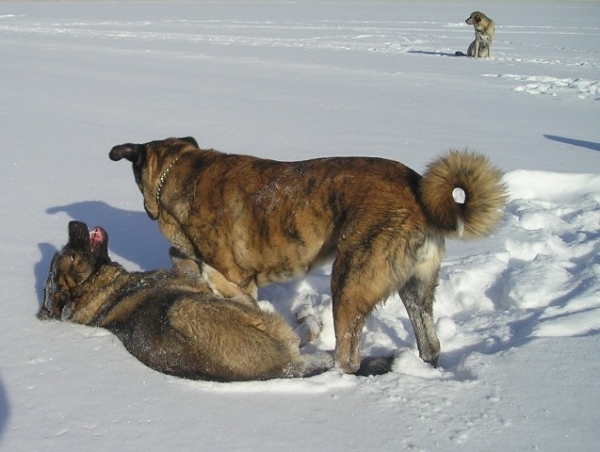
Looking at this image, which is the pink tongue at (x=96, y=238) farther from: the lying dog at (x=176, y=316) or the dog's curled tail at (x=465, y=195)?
the dog's curled tail at (x=465, y=195)

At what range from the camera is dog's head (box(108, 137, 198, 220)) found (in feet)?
15.4

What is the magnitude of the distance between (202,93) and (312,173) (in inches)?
359

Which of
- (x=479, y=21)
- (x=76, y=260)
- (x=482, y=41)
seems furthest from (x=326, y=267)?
(x=479, y=21)

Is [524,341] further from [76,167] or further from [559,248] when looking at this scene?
[76,167]

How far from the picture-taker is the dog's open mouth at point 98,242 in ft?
15.3

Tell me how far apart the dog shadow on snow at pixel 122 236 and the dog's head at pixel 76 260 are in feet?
1.04

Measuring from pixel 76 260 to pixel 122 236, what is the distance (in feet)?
4.12

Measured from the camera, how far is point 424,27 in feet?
92.0

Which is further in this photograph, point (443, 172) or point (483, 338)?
point (483, 338)

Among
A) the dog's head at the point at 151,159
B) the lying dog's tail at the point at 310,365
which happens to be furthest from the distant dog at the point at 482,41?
the lying dog's tail at the point at 310,365

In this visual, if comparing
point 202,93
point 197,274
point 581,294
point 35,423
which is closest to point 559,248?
point 581,294

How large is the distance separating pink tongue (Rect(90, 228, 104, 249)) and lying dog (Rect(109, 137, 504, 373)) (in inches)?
16.3

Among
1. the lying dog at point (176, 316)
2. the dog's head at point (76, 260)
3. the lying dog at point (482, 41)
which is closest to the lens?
the lying dog at point (176, 316)

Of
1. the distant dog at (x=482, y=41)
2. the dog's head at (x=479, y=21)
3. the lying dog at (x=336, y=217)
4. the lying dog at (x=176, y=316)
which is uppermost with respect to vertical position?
the dog's head at (x=479, y=21)
